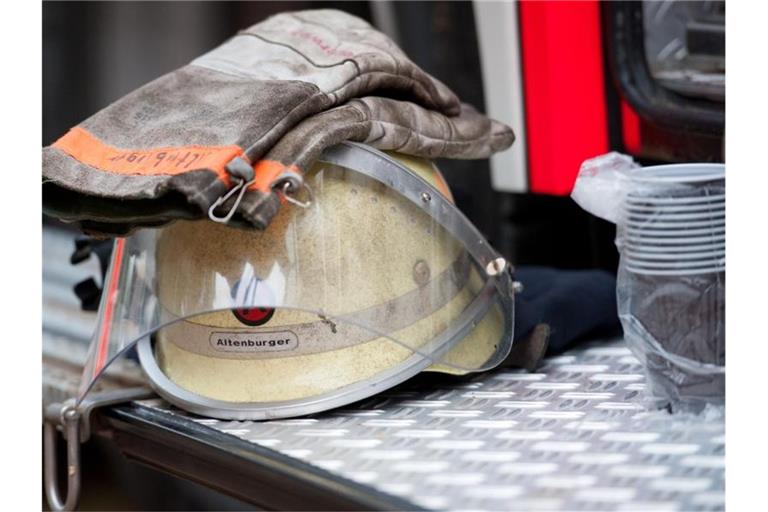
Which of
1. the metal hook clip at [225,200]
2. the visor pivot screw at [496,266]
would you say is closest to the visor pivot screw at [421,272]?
the visor pivot screw at [496,266]

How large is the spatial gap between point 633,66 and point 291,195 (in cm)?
102

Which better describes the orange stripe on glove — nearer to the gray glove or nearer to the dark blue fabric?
the gray glove

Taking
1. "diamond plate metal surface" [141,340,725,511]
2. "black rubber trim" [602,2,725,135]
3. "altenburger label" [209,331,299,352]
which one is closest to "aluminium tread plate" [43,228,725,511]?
"diamond plate metal surface" [141,340,725,511]

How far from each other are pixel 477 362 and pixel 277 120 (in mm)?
495

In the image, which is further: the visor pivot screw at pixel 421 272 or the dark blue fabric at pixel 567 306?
the dark blue fabric at pixel 567 306

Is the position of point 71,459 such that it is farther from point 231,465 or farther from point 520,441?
point 520,441

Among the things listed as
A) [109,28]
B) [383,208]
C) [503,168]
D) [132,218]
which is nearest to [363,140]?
[383,208]

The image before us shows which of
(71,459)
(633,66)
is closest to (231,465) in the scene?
(71,459)

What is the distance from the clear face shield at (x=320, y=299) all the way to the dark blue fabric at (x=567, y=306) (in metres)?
0.15

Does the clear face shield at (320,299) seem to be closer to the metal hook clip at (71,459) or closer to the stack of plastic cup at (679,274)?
the metal hook clip at (71,459)

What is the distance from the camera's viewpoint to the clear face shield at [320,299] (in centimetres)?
148

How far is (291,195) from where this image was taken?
4.78 ft

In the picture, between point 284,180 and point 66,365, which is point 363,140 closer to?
point 284,180

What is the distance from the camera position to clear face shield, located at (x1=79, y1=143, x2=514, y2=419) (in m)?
1.48
